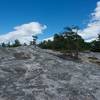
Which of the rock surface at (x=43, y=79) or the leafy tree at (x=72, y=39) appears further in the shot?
the leafy tree at (x=72, y=39)

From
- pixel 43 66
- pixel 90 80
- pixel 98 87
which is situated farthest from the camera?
pixel 43 66

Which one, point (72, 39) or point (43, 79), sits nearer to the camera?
point (43, 79)

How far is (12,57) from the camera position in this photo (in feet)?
132

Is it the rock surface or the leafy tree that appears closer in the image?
the rock surface

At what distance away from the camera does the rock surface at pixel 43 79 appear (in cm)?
2934

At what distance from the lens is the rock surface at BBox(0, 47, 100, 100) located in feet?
96.3

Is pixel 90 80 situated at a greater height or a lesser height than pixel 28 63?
lesser

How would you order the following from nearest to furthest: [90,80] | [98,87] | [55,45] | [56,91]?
1. [56,91]
2. [98,87]
3. [90,80]
4. [55,45]

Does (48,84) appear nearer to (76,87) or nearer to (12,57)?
(76,87)

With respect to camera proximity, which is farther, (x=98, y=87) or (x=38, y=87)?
(x=98, y=87)

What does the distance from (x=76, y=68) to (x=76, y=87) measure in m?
7.77

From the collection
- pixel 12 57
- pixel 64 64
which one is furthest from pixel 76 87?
pixel 12 57

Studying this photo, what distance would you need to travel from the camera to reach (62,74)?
35.7m

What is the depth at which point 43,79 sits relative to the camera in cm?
3294
